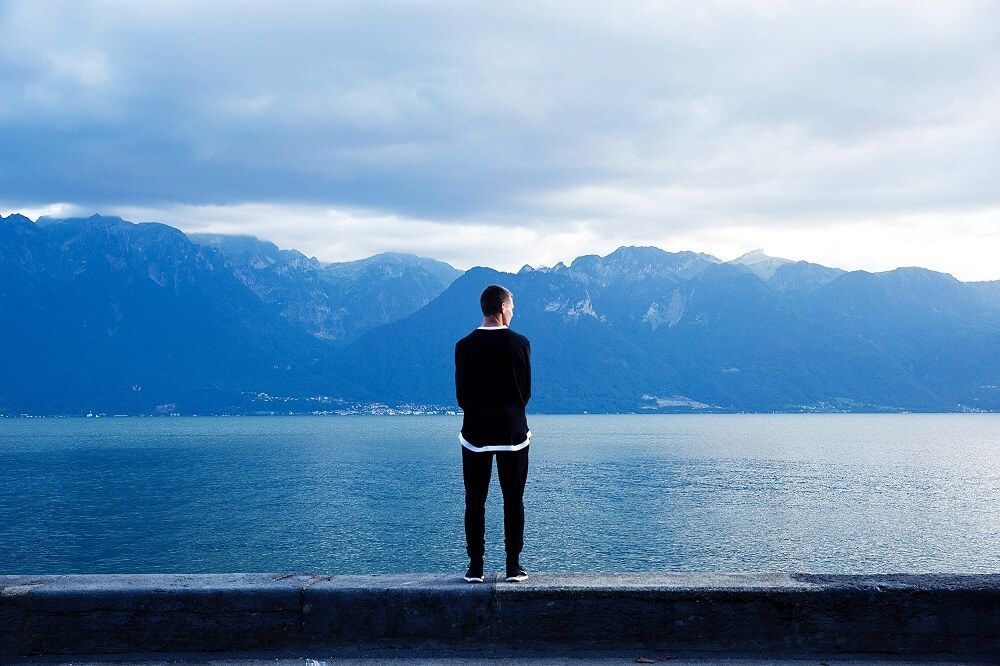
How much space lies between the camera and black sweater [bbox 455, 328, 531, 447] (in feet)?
21.9

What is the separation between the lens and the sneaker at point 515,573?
20.9 ft

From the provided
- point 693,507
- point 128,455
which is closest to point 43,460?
point 128,455

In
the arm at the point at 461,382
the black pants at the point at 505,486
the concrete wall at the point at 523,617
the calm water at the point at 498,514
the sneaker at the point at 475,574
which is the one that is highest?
the arm at the point at 461,382

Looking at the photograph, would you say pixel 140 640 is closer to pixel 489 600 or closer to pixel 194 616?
pixel 194 616

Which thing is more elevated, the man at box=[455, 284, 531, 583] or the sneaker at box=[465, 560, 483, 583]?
the man at box=[455, 284, 531, 583]

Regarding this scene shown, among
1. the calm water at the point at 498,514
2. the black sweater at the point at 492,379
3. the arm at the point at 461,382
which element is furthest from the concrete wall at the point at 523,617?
the calm water at the point at 498,514

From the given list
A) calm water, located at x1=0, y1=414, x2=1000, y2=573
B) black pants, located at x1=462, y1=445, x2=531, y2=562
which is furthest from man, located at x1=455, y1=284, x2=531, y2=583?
calm water, located at x1=0, y1=414, x2=1000, y2=573

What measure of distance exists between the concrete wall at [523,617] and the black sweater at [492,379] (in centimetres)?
125

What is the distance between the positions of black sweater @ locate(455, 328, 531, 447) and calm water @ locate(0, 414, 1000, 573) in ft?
106

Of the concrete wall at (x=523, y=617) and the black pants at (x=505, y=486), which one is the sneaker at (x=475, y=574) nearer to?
the black pants at (x=505, y=486)

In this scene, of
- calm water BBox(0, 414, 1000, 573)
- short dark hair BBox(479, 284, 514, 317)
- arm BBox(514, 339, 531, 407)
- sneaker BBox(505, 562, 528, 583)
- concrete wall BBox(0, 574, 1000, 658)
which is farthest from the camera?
calm water BBox(0, 414, 1000, 573)

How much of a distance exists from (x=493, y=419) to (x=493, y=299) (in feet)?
3.26

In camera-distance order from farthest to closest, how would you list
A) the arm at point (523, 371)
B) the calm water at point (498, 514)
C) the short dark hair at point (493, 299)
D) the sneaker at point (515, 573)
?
the calm water at point (498, 514) < the short dark hair at point (493, 299) < the arm at point (523, 371) < the sneaker at point (515, 573)

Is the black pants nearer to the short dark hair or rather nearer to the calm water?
the short dark hair
